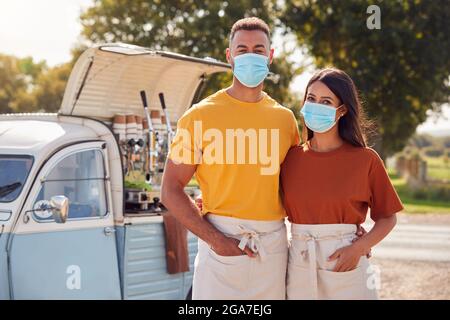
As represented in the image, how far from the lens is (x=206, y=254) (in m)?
3.41

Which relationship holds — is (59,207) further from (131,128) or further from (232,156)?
(131,128)

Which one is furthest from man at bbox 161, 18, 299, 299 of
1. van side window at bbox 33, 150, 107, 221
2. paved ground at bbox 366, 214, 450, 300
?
paved ground at bbox 366, 214, 450, 300

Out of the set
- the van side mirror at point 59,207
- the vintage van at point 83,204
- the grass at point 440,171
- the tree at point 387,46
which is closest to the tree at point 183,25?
the tree at point 387,46

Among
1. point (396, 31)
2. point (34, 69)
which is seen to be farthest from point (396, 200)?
point (34, 69)

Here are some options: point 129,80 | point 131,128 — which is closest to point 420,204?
point 129,80

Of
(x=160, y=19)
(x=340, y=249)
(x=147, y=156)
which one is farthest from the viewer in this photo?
(x=160, y=19)

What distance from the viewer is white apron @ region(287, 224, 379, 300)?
11.0 feet

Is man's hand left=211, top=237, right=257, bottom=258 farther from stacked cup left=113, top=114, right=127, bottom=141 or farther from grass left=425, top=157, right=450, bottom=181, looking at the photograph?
grass left=425, top=157, right=450, bottom=181

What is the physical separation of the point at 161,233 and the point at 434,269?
5474 millimetres

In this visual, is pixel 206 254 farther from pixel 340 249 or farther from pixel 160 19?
pixel 160 19

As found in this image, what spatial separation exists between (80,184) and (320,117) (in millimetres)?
2475

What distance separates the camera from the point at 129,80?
6.68m

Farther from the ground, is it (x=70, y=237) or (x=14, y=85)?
(x=14, y=85)

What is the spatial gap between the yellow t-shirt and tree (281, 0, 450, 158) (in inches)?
629
